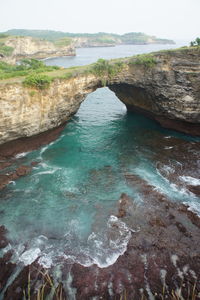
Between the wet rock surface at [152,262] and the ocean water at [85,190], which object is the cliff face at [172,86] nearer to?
the ocean water at [85,190]

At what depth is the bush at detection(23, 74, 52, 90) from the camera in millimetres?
23962

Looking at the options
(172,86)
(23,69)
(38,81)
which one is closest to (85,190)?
(38,81)

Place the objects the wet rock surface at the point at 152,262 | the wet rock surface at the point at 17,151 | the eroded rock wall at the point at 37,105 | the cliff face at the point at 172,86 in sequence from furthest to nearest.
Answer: the cliff face at the point at 172,86 < the eroded rock wall at the point at 37,105 < the wet rock surface at the point at 17,151 < the wet rock surface at the point at 152,262

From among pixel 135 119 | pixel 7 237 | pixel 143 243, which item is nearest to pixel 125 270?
pixel 143 243

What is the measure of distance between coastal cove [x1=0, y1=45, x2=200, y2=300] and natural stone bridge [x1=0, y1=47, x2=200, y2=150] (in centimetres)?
25

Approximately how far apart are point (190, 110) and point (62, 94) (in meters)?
17.4

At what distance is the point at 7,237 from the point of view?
15492 millimetres

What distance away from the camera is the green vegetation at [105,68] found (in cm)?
2848

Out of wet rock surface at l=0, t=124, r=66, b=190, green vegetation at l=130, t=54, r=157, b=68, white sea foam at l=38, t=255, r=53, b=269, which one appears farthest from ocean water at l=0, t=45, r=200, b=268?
green vegetation at l=130, t=54, r=157, b=68

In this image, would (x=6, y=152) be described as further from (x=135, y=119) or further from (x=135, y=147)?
(x=135, y=119)

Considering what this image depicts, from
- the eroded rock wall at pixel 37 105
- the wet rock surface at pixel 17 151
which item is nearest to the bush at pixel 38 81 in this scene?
the eroded rock wall at pixel 37 105

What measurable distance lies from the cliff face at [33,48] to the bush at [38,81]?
2813 inches

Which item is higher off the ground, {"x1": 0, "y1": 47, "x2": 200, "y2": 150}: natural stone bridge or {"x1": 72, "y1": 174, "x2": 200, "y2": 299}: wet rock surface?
{"x1": 0, "y1": 47, "x2": 200, "y2": 150}: natural stone bridge

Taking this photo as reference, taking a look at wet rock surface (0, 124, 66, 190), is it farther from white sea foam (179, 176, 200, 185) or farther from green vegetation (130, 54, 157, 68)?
white sea foam (179, 176, 200, 185)
